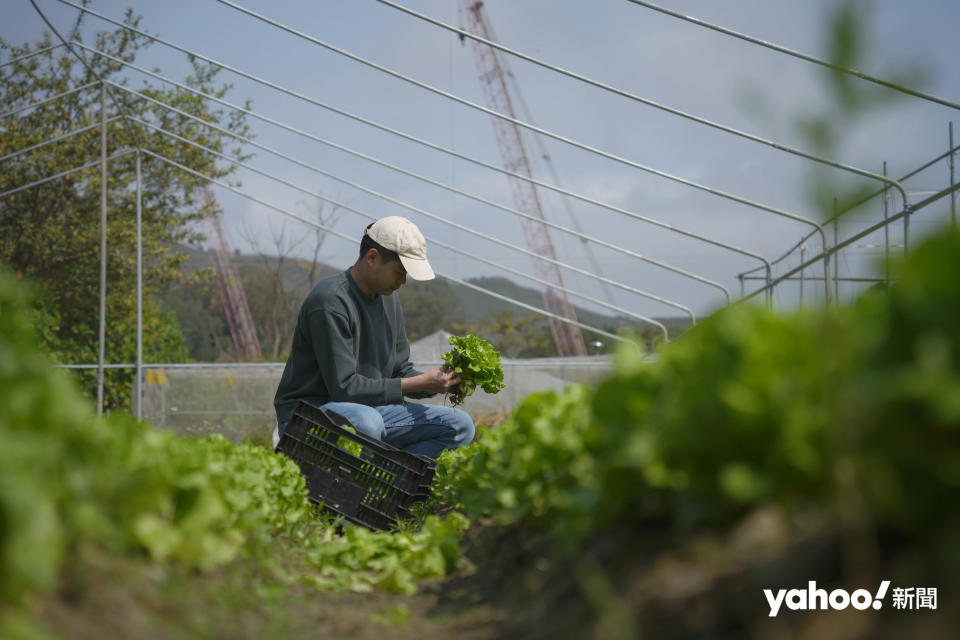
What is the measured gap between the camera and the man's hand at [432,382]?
450cm

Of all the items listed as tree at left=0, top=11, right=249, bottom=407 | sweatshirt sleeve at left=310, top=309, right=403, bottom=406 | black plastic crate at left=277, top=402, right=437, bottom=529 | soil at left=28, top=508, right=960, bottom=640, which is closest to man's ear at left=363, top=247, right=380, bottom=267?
sweatshirt sleeve at left=310, top=309, right=403, bottom=406

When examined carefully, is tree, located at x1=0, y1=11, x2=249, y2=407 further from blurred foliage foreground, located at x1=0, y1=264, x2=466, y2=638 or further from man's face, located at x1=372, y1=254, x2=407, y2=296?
blurred foliage foreground, located at x1=0, y1=264, x2=466, y2=638

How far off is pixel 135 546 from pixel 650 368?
1125 millimetres

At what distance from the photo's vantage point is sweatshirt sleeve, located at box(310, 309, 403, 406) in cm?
418

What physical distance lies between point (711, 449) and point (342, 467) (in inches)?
104

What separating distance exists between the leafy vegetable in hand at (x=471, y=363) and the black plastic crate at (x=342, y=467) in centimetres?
85

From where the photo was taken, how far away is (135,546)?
1.74 meters

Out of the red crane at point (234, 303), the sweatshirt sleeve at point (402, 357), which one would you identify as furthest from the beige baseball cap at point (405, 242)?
the red crane at point (234, 303)

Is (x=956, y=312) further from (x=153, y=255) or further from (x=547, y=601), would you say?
(x=153, y=255)

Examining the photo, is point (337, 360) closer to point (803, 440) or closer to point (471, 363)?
point (471, 363)

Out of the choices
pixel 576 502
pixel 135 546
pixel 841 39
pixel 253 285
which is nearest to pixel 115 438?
Answer: pixel 135 546

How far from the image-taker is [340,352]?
4191 millimetres

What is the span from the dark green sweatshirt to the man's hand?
0.08 m

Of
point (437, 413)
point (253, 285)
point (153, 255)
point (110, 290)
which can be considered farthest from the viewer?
point (253, 285)
